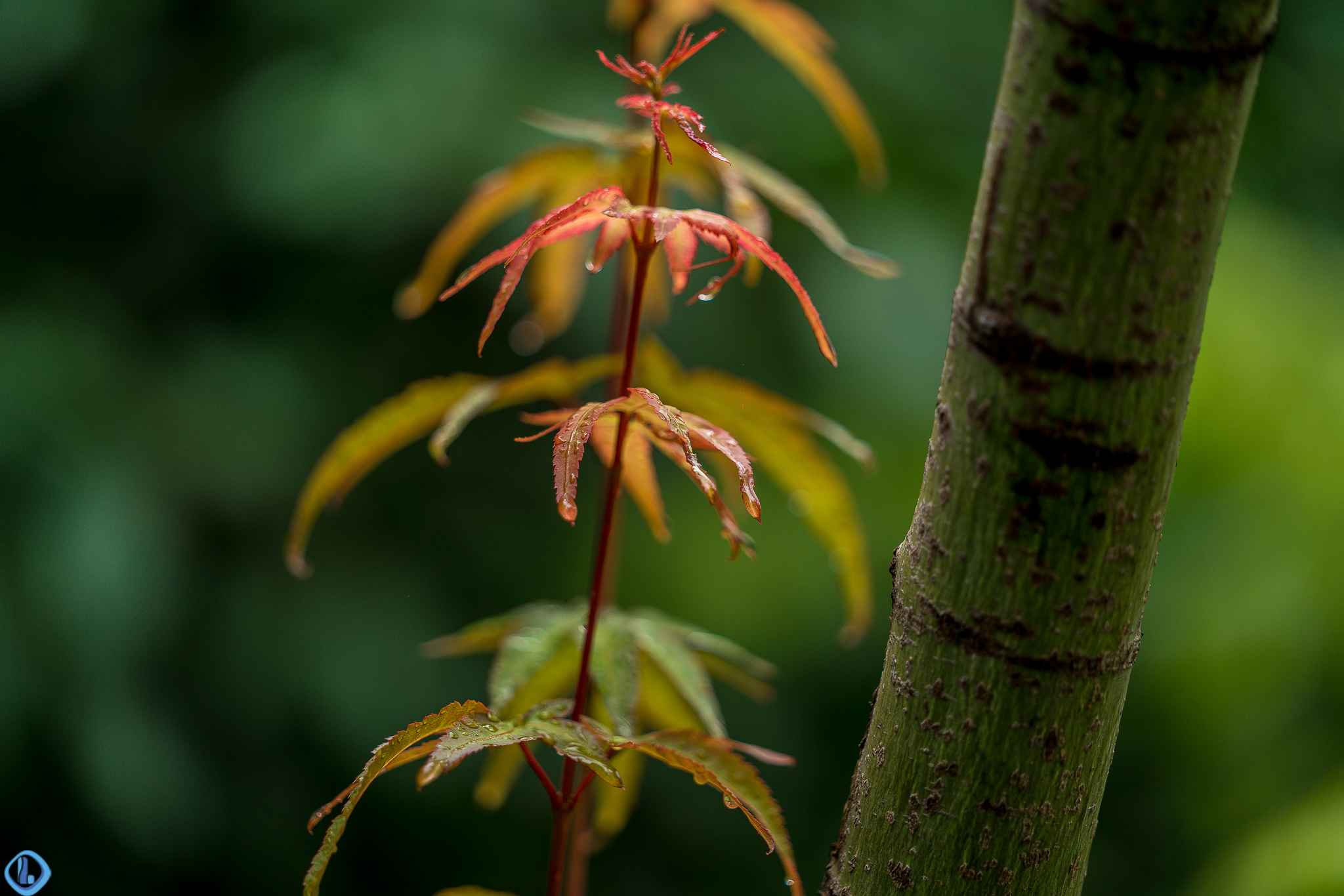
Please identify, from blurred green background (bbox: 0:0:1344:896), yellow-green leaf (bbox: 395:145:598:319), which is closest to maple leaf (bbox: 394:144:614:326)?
yellow-green leaf (bbox: 395:145:598:319)

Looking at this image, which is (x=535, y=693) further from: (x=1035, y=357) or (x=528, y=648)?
(x=1035, y=357)

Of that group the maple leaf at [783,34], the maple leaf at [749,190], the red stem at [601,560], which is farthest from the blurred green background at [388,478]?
the red stem at [601,560]

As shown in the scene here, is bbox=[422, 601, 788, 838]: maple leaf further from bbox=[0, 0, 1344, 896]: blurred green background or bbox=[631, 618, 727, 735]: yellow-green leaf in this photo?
bbox=[0, 0, 1344, 896]: blurred green background

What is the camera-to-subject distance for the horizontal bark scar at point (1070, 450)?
175 mm

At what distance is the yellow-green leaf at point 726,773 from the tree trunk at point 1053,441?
0.06ft

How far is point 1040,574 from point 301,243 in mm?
956

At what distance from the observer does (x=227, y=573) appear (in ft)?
3.26

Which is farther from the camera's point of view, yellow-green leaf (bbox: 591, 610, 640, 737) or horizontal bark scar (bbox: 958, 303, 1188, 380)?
yellow-green leaf (bbox: 591, 610, 640, 737)

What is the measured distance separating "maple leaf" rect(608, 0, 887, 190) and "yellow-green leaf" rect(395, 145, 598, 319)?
0.22 ft

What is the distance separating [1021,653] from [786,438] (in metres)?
0.15

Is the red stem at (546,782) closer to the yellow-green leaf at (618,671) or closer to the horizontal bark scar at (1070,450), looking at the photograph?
the yellow-green leaf at (618,671)

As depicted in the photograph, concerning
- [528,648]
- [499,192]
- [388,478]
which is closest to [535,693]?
[528,648]

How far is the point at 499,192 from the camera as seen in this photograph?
359mm

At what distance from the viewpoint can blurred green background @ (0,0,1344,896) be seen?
917 millimetres
